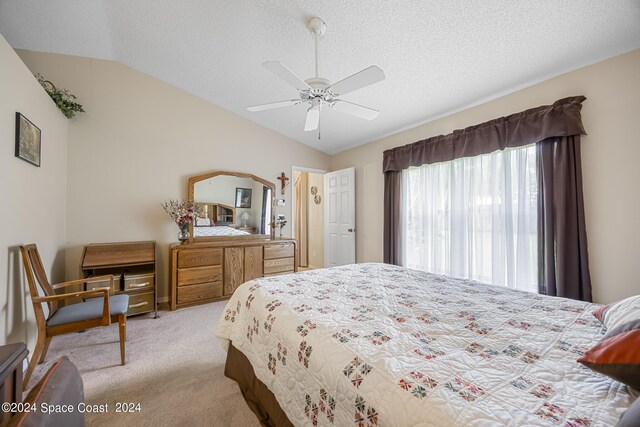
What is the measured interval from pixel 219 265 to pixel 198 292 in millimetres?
410

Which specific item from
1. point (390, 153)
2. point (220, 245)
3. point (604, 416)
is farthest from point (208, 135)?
point (604, 416)

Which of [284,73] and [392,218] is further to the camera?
[392,218]

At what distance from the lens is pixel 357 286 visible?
1.85m

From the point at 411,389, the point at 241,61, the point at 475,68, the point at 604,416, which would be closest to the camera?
the point at 604,416

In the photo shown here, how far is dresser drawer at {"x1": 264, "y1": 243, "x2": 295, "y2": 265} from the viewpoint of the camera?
12.6 feet

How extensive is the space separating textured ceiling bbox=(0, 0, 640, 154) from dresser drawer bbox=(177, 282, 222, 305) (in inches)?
103

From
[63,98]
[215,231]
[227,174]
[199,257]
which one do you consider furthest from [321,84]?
[63,98]

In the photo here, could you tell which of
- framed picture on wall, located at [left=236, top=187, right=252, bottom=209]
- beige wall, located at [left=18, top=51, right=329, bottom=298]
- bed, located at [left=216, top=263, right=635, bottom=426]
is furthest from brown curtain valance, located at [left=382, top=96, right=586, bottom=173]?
beige wall, located at [left=18, top=51, right=329, bottom=298]

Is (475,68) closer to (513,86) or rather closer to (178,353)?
(513,86)

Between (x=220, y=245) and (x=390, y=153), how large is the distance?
2794 millimetres

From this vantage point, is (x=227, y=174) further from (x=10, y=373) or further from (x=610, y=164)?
(x=610, y=164)

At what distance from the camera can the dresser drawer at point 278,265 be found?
3.84m

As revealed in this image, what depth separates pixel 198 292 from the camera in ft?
10.7

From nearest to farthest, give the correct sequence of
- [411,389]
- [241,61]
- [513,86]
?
1. [411,389]
2. [513,86]
3. [241,61]
